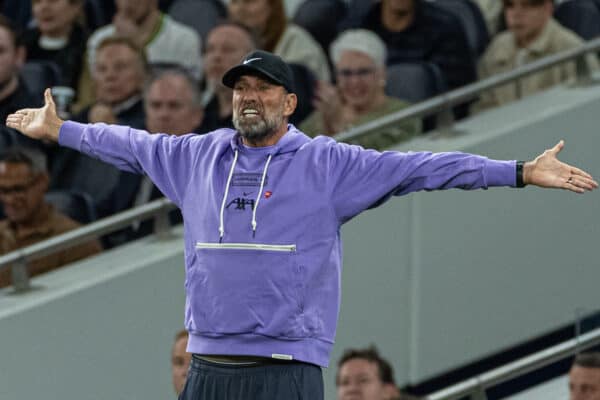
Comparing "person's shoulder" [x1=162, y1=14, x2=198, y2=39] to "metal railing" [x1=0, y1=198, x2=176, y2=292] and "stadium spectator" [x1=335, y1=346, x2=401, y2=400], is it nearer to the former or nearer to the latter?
"metal railing" [x1=0, y1=198, x2=176, y2=292]

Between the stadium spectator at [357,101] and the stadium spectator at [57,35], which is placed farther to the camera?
the stadium spectator at [57,35]

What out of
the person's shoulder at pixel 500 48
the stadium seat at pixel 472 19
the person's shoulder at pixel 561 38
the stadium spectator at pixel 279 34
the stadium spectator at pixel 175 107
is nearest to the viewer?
the stadium spectator at pixel 175 107

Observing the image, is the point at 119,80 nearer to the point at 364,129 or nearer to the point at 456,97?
the point at 364,129

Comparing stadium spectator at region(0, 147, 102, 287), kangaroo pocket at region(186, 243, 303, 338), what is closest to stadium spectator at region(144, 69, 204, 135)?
stadium spectator at region(0, 147, 102, 287)

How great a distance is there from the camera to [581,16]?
861 centimetres

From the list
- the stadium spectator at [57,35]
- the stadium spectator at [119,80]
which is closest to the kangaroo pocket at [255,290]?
the stadium spectator at [119,80]

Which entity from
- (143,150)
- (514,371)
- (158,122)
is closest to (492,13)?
(158,122)

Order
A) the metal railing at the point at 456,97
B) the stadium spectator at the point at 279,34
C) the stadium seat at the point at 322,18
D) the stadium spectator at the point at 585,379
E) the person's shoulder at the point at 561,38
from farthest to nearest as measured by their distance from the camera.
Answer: the stadium seat at the point at 322,18 → the stadium spectator at the point at 279,34 → the person's shoulder at the point at 561,38 → the metal railing at the point at 456,97 → the stadium spectator at the point at 585,379

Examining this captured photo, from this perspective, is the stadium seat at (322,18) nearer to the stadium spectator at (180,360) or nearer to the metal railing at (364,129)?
the metal railing at (364,129)

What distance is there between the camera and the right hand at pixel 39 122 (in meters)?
4.80

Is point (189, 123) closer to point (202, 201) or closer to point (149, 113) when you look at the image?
point (149, 113)

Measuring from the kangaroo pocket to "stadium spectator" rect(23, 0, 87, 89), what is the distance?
4623 millimetres

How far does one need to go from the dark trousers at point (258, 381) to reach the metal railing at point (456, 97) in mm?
2948

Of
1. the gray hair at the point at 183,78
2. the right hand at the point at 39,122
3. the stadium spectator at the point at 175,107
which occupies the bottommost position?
the right hand at the point at 39,122
